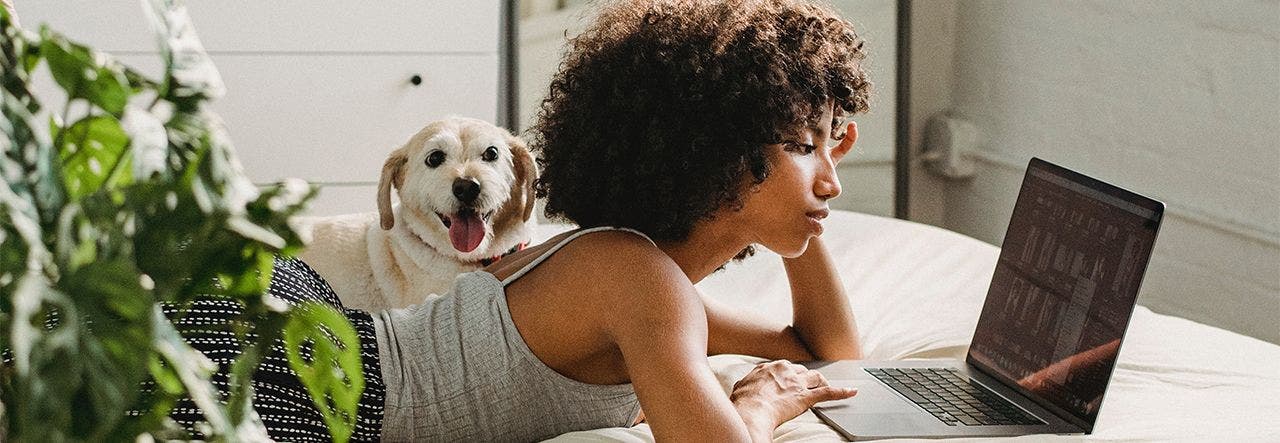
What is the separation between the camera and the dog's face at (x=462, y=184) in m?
1.79

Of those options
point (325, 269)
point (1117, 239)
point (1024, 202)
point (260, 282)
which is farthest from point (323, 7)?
point (260, 282)

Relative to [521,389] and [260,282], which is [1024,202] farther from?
[260,282]

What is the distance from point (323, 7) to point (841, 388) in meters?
1.74

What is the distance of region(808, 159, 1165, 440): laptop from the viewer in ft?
4.05

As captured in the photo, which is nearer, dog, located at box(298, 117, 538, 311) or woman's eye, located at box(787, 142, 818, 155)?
woman's eye, located at box(787, 142, 818, 155)

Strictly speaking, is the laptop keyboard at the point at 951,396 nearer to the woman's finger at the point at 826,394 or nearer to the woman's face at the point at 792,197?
the woman's finger at the point at 826,394

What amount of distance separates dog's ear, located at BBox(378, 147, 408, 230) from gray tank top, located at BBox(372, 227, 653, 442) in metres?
0.56

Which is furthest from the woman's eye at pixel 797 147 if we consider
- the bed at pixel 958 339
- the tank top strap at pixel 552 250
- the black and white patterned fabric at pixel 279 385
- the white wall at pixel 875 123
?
the white wall at pixel 875 123

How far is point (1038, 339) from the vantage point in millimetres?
1364

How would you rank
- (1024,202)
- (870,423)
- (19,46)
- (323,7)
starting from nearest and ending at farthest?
1. (19,46)
2. (870,423)
3. (1024,202)
4. (323,7)

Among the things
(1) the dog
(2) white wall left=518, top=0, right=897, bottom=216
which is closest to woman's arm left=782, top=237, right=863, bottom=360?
(1) the dog

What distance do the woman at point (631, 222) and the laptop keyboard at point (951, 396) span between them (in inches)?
4.4

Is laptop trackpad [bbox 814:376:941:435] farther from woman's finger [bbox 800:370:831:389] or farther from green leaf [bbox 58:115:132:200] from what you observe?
green leaf [bbox 58:115:132:200]

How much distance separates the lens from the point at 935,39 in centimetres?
336
